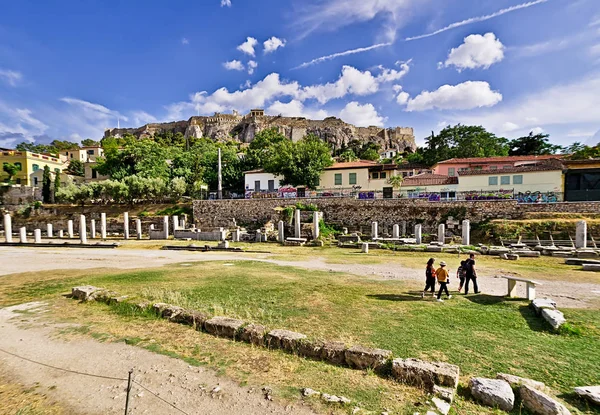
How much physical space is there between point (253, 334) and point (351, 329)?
2.35 metres

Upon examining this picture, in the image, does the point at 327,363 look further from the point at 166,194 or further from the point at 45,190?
the point at 45,190

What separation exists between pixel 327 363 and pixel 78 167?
7218cm

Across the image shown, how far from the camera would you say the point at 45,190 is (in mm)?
48250

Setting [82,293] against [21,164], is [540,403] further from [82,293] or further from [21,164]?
[21,164]

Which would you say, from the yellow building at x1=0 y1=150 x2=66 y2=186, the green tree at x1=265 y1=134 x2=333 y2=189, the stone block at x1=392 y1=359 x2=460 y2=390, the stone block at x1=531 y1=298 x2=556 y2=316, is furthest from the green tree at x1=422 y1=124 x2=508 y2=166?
the yellow building at x1=0 y1=150 x2=66 y2=186

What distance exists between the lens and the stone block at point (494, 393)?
4.36 metres

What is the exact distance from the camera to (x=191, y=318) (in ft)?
25.2

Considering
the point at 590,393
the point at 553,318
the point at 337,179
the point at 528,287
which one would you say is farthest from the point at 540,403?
the point at 337,179

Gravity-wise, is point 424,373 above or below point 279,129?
below

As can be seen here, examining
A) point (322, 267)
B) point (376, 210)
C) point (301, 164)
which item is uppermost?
point (301, 164)

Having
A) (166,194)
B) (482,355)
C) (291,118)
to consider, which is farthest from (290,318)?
(291,118)

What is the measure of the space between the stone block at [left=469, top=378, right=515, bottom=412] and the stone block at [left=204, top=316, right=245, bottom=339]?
470 centimetres

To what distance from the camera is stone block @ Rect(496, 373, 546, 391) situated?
4633 millimetres

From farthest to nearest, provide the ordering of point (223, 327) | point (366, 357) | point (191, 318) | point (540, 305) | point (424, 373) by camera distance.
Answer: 1. point (540, 305)
2. point (191, 318)
3. point (223, 327)
4. point (366, 357)
5. point (424, 373)
